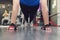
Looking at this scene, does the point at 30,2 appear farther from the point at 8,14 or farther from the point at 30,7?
the point at 8,14

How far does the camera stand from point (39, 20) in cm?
650

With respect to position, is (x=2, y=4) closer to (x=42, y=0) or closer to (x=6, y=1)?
(x=6, y=1)

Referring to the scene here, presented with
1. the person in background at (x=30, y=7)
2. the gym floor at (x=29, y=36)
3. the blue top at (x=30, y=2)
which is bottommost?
the gym floor at (x=29, y=36)

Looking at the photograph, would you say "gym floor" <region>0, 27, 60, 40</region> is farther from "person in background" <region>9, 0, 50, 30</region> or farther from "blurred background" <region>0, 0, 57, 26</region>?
"blurred background" <region>0, 0, 57, 26</region>

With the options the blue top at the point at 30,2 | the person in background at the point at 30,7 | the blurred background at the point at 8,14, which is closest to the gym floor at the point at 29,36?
the person in background at the point at 30,7

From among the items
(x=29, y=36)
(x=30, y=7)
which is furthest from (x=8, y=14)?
(x=29, y=36)

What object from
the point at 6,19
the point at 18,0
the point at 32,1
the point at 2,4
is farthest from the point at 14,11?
the point at 2,4

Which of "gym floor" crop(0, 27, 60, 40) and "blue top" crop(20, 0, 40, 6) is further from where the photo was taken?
"blue top" crop(20, 0, 40, 6)

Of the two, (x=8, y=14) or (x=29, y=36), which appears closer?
(x=29, y=36)

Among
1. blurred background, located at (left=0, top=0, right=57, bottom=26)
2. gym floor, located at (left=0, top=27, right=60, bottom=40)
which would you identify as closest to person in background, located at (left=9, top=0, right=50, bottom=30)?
gym floor, located at (left=0, top=27, right=60, bottom=40)

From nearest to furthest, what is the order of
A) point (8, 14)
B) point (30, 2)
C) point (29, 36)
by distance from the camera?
point (29, 36) → point (30, 2) → point (8, 14)

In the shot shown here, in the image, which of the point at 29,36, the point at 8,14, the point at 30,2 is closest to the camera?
the point at 29,36

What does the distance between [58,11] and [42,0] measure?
4.76m

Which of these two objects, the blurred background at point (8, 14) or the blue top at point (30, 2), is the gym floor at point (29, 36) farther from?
the blurred background at point (8, 14)
